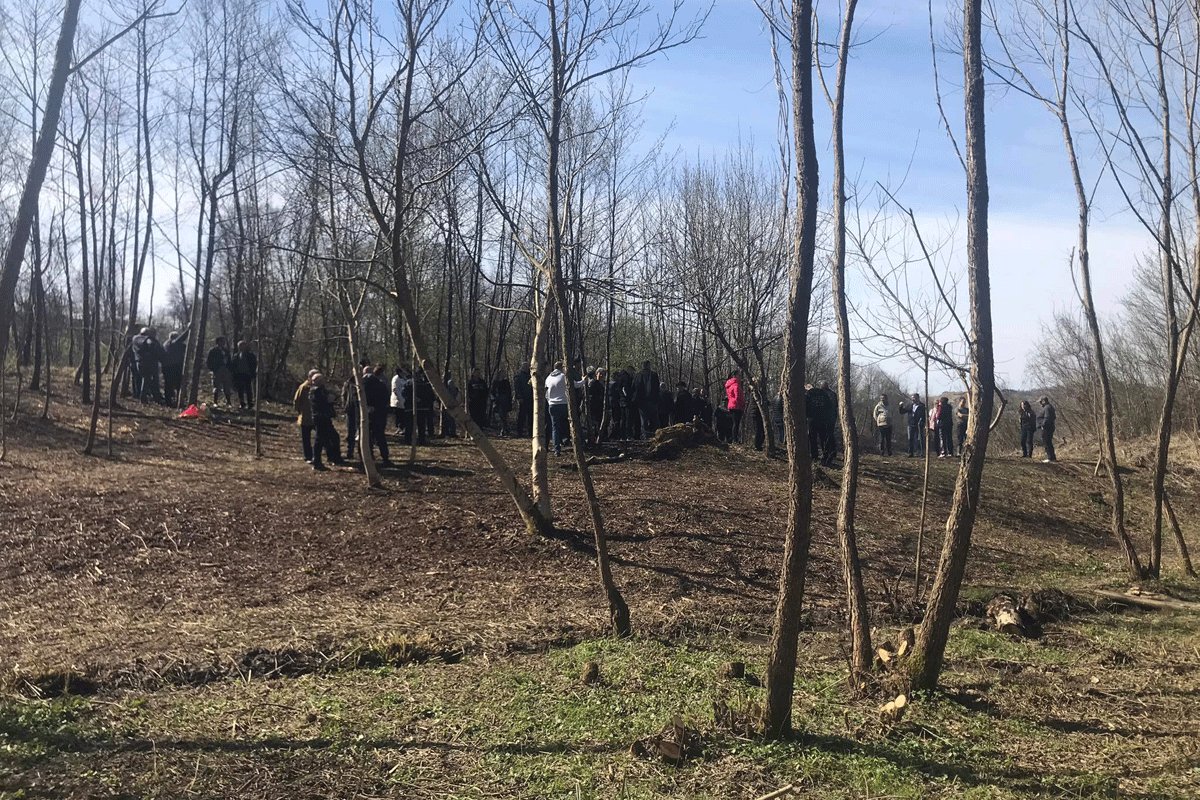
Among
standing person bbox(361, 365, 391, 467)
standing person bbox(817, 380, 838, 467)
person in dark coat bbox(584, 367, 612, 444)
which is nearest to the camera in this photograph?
standing person bbox(361, 365, 391, 467)

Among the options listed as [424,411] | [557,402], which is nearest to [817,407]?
[557,402]

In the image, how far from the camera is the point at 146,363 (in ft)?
67.4

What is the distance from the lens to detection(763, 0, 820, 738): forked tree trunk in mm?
4594

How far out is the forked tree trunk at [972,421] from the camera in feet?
17.9

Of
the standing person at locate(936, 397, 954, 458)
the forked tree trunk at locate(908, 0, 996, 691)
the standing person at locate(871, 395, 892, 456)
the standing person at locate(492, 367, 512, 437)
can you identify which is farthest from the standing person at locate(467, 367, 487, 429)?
the forked tree trunk at locate(908, 0, 996, 691)

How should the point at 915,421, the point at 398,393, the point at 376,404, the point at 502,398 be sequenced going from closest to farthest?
the point at 376,404 → the point at 398,393 → the point at 502,398 → the point at 915,421

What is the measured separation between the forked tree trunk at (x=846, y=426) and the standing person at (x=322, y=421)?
9.48 m

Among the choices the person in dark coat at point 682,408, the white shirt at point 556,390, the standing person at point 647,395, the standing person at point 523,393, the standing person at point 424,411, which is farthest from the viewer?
the person in dark coat at point 682,408

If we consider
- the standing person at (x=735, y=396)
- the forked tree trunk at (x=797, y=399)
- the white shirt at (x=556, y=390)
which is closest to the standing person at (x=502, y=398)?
the standing person at (x=735, y=396)

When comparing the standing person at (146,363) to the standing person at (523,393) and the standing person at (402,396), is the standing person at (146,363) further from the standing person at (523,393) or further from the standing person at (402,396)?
the standing person at (523,393)

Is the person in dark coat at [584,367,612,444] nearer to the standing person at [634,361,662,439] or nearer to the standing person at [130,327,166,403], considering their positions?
the standing person at [634,361,662,439]

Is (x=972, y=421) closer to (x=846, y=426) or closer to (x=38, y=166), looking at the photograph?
(x=846, y=426)

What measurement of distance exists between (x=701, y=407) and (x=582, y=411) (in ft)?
11.4

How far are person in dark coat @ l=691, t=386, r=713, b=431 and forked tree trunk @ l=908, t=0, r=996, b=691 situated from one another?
15.4 m
